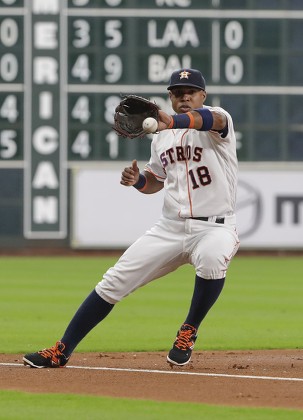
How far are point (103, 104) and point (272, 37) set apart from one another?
9.13 ft

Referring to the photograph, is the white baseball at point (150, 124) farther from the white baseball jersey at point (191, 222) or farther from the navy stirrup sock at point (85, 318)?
the navy stirrup sock at point (85, 318)

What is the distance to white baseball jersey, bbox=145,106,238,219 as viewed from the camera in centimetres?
620

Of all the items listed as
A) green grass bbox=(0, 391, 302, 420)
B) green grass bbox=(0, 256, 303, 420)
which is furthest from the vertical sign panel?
green grass bbox=(0, 391, 302, 420)

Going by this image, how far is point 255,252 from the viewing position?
1973 cm

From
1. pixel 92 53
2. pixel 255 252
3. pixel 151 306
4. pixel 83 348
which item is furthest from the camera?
pixel 255 252

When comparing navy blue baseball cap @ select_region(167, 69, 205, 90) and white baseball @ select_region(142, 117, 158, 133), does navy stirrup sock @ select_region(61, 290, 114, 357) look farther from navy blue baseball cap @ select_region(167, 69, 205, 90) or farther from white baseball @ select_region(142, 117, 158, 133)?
navy blue baseball cap @ select_region(167, 69, 205, 90)

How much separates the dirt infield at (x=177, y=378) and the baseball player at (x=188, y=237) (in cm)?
21

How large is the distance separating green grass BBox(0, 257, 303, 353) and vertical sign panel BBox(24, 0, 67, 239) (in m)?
1.73

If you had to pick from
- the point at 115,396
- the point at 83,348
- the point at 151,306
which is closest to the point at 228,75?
the point at 151,306

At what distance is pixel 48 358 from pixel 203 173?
124cm

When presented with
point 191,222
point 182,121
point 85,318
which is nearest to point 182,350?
point 85,318

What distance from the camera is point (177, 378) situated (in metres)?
5.75

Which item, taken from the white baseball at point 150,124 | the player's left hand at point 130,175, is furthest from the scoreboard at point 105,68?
the white baseball at point 150,124

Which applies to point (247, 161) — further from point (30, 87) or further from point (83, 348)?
point (83, 348)
